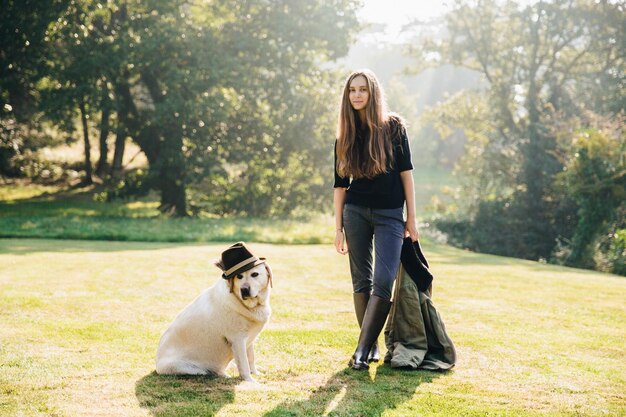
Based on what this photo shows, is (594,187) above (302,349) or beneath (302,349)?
above

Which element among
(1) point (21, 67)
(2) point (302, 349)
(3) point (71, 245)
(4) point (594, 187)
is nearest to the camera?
(2) point (302, 349)

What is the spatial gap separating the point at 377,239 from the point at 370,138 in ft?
2.55

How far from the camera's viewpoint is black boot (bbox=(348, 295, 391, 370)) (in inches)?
213

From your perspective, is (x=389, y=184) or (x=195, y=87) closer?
(x=389, y=184)

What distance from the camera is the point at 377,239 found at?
17.9 ft

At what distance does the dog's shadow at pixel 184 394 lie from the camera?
4.40 metres

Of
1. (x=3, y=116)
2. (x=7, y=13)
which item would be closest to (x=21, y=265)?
(x=7, y=13)

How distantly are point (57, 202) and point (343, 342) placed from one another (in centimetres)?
2316

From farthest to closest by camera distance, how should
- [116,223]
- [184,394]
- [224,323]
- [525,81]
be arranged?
[525,81], [116,223], [224,323], [184,394]

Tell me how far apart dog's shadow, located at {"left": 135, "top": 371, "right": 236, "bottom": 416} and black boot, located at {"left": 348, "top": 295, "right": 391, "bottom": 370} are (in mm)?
978

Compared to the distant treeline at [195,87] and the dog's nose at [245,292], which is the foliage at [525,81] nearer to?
the distant treeline at [195,87]

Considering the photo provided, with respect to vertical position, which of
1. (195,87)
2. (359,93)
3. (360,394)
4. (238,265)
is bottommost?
(360,394)

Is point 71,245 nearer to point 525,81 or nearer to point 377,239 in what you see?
point 377,239

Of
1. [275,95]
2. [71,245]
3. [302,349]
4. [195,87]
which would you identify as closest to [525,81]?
[275,95]
